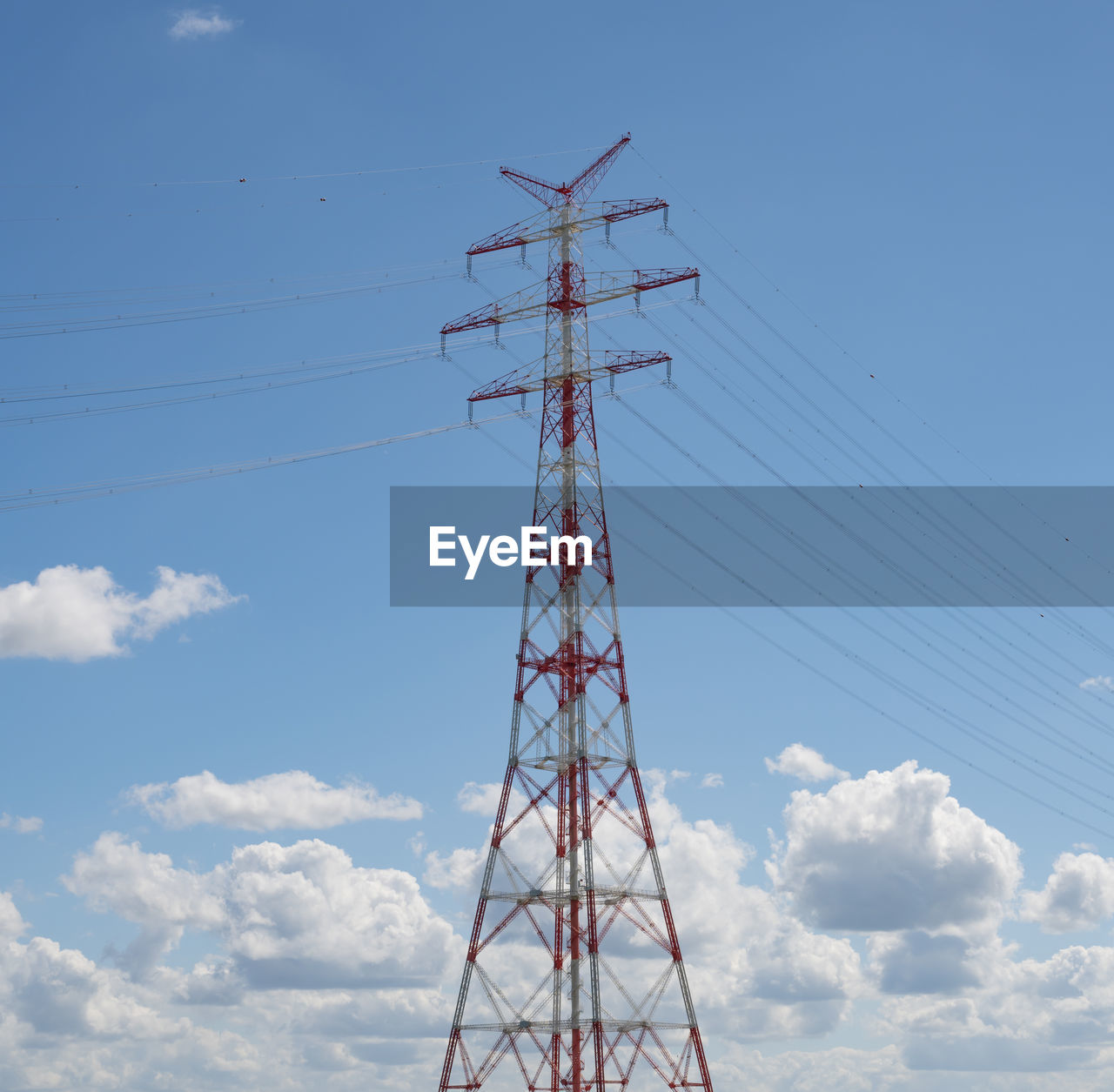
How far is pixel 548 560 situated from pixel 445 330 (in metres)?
13.4

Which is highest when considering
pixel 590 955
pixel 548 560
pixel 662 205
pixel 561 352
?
pixel 662 205

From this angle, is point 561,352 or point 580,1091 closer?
point 580,1091

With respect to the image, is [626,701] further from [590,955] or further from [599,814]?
[590,955]

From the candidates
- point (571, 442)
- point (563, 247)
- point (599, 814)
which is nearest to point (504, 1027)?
point (599, 814)

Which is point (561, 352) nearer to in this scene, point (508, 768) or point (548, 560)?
point (548, 560)

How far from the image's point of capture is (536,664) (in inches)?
3888

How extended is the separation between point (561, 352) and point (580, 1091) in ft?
124

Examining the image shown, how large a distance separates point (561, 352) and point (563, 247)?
5.97 metres

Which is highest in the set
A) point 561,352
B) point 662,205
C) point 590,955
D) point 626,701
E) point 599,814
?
point 662,205

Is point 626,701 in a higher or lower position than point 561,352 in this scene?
lower

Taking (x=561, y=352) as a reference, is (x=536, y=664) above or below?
below

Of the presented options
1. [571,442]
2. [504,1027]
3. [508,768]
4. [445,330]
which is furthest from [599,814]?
[445,330]

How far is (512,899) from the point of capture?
95.2 m

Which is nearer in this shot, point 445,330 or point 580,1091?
point 580,1091
